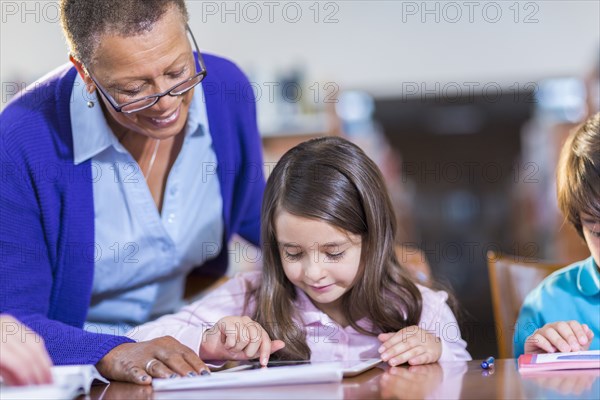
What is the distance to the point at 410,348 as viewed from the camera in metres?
1.16

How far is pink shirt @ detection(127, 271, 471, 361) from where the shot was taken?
1.32 meters

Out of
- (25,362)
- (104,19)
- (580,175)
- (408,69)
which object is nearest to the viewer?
(25,362)

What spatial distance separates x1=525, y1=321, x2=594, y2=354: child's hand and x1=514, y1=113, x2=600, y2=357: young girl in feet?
0.43

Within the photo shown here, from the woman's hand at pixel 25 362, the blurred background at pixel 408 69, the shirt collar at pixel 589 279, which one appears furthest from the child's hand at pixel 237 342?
the blurred background at pixel 408 69

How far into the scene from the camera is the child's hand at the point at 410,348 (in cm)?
114

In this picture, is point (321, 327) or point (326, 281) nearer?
point (326, 281)

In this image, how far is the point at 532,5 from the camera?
4699 mm

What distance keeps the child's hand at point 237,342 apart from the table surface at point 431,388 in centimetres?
18

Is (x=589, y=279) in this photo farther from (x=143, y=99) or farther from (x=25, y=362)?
(x=25, y=362)

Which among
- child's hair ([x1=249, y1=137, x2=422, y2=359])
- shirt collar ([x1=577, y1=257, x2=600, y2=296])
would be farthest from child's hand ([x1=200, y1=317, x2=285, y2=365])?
shirt collar ([x1=577, y1=257, x2=600, y2=296])

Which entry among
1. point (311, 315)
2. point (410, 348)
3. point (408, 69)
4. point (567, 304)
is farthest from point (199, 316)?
point (408, 69)

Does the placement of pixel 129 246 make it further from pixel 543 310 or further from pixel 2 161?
pixel 543 310

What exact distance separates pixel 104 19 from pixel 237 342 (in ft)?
1.79

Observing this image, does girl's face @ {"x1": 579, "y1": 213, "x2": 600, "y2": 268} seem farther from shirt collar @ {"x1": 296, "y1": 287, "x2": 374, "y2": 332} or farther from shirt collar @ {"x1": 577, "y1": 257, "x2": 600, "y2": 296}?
shirt collar @ {"x1": 296, "y1": 287, "x2": 374, "y2": 332}
